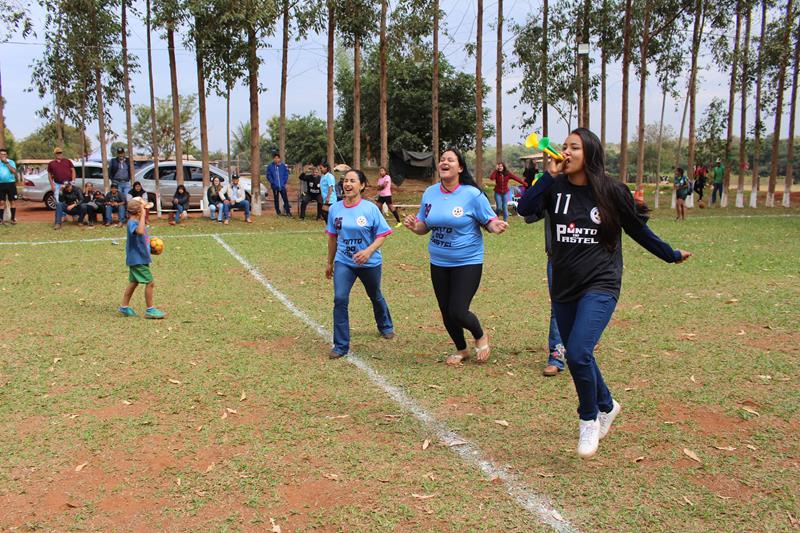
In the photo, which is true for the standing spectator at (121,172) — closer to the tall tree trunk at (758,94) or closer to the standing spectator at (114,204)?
the standing spectator at (114,204)

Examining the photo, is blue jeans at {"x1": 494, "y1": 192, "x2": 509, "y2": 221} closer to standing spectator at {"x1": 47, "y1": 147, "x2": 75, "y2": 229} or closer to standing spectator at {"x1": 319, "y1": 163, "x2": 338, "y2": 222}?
standing spectator at {"x1": 319, "y1": 163, "x2": 338, "y2": 222}

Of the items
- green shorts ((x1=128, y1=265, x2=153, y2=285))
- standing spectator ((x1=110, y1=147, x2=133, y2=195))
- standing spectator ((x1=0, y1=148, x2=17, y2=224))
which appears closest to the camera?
green shorts ((x1=128, y1=265, x2=153, y2=285))

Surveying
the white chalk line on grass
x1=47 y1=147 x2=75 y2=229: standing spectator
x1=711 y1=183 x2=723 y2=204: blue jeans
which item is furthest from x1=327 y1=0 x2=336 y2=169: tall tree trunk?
the white chalk line on grass

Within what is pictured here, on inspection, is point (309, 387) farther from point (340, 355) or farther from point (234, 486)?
point (234, 486)

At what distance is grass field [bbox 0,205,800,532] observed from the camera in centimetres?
377

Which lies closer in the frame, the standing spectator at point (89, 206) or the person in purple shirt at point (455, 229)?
the person in purple shirt at point (455, 229)

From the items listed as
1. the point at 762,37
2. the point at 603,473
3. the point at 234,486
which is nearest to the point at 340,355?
the point at 234,486

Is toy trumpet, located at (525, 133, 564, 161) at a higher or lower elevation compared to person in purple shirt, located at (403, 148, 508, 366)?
higher

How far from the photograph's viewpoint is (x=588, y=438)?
421 centimetres

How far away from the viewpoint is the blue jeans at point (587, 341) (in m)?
4.09

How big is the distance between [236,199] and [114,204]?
360 centimetres

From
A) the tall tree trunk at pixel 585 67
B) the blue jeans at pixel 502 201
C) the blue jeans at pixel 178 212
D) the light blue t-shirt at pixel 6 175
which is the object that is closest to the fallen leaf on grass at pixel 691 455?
the blue jeans at pixel 502 201

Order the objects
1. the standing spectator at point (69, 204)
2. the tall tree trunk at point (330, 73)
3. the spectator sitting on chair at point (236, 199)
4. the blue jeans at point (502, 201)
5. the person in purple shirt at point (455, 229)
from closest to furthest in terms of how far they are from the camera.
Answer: the person in purple shirt at point (455, 229), the standing spectator at point (69, 204), the spectator sitting on chair at point (236, 199), the blue jeans at point (502, 201), the tall tree trunk at point (330, 73)

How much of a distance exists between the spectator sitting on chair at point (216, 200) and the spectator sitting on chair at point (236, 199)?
14 centimetres
